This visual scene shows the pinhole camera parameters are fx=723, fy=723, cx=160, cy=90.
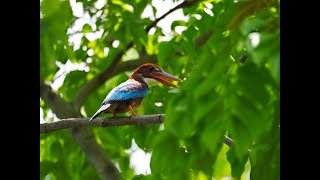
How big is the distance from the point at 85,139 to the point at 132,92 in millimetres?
1818

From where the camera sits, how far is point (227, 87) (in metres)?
2.54

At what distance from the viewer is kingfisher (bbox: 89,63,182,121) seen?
4461 mm

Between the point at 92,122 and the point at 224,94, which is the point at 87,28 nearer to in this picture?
the point at 92,122

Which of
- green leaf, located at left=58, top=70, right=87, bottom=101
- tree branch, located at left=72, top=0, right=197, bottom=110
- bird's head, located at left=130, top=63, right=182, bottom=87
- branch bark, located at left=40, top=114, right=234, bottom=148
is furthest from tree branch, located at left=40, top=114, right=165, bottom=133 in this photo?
tree branch, located at left=72, top=0, right=197, bottom=110

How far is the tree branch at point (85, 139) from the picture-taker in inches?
238

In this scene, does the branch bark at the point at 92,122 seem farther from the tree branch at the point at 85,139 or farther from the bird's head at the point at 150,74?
the tree branch at the point at 85,139

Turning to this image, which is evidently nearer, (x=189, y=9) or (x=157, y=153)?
(x=157, y=153)

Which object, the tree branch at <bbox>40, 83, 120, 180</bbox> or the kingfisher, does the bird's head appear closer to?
the kingfisher

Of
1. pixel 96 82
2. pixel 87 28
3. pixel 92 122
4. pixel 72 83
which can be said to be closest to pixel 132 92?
pixel 92 122
